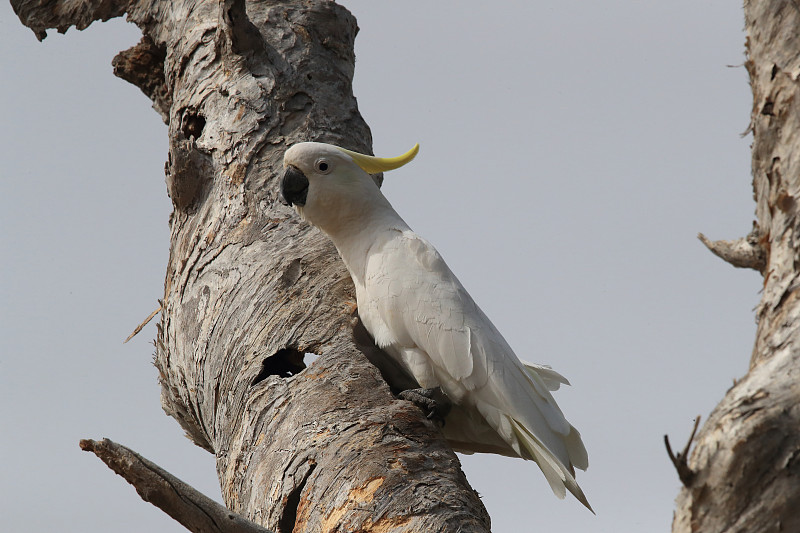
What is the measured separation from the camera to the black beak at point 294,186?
11.3 feet

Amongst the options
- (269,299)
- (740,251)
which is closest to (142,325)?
(269,299)

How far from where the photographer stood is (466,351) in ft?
10.3

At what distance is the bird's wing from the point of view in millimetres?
3066

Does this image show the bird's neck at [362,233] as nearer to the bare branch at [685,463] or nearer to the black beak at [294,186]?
the black beak at [294,186]

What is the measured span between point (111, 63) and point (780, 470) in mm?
4265

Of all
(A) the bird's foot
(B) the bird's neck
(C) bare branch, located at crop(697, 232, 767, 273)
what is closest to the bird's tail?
(A) the bird's foot

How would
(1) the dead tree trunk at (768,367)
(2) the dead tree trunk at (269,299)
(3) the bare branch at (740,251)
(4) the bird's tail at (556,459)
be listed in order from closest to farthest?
(1) the dead tree trunk at (768,367), (3) the bare branch at (740,251), (2) the dead tree trunk at (269,299), (4) the bird's tail at (556,459)

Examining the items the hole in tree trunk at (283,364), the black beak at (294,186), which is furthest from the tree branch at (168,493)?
the black beak at (294,186)

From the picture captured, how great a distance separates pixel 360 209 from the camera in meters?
3.55

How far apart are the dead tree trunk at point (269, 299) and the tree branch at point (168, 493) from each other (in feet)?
1.65

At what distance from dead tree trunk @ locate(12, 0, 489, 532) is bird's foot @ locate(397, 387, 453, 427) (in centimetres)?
23

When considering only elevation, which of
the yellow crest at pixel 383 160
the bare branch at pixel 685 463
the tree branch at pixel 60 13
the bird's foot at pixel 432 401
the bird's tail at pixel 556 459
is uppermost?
the tree branch at pixel 60 13

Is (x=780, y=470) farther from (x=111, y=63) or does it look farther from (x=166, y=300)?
(x=111, y=63)

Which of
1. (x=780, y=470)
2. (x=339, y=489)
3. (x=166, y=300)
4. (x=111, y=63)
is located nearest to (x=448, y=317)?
(x=339, y=489)
